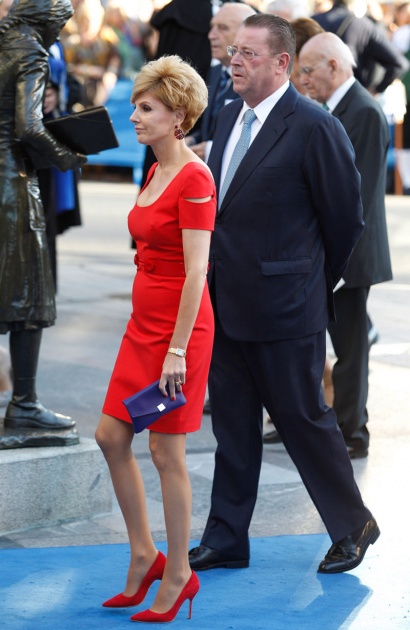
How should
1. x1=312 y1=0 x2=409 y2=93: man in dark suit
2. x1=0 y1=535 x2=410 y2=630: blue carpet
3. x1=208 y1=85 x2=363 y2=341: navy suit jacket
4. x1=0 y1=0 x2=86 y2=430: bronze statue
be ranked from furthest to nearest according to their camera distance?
x1=312 y1=0 x2=409 y2=93: man in dark suit
x1=0 y1=0 x2=86 y2=430: bronze statue
x1=208 y1=85 x2=363 y2=341: navy suit jacket
x1=0 y1=535 x2=410 y2=630: blue carpet

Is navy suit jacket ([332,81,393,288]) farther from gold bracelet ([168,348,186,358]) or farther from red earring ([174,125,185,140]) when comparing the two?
gold bracelet ([168,348,186,358])

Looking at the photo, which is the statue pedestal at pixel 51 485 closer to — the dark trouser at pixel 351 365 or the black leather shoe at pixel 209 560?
the black leather shoe at pixel 209 560

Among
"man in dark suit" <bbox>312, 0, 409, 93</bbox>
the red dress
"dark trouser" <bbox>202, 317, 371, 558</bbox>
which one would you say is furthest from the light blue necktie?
"man in dark suit" <bbox>312, 0, 409, 93</bbox>

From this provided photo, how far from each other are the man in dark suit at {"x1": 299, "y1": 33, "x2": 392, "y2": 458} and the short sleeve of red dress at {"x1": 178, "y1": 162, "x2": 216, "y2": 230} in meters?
2.34

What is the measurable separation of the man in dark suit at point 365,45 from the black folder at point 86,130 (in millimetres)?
3747

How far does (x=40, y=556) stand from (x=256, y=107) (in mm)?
1863

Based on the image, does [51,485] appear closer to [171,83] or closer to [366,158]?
[171,83]

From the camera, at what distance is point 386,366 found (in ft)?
28.5

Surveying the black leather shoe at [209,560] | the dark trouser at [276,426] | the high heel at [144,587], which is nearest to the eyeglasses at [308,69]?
the dark trouser at [276,426]

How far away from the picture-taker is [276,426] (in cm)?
491

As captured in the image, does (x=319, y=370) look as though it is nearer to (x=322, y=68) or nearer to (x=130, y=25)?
(x=322, y=68)

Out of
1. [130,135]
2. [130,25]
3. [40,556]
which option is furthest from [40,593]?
[130,25]

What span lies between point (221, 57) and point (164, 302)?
3526mm

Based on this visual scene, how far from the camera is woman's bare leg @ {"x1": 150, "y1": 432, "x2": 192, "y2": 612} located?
4.28 meters
